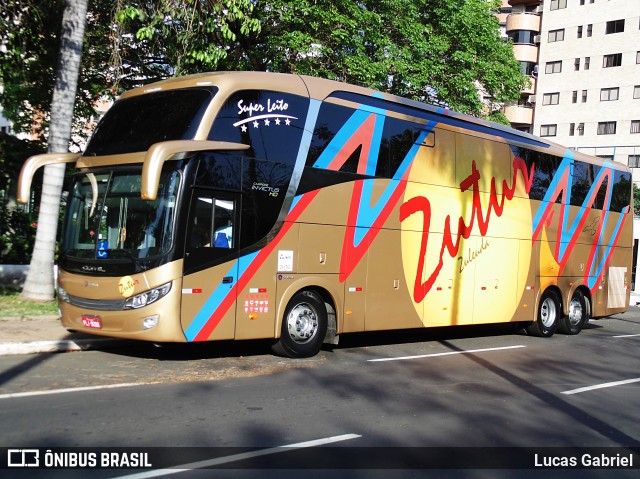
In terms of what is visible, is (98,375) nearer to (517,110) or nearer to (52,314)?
(52,314)

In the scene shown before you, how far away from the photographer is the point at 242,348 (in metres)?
12.4

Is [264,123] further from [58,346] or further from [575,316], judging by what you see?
[575,316]

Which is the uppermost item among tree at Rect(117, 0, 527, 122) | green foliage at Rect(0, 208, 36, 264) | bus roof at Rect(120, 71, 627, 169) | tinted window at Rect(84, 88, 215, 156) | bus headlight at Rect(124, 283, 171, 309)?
tree at Rect(117, 0, 527, 122)

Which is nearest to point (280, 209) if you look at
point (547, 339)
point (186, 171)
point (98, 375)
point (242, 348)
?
point (186, 171)

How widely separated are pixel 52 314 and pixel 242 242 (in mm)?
5026

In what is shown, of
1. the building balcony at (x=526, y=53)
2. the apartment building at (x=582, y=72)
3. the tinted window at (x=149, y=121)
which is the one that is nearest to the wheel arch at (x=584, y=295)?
the tinted window at (x=149, y=121)

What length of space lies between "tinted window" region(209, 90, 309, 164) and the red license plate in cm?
301

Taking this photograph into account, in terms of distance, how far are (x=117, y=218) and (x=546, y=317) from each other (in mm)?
11449

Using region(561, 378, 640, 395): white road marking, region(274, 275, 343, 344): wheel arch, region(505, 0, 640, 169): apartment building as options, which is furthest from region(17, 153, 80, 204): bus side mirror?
region(505, 0, 640, 169): apartment building

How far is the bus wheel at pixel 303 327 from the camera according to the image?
36.9 ft

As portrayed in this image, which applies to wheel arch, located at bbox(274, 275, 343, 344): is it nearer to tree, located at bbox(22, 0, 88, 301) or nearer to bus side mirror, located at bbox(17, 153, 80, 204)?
bus side mirror, located at bbox(17, 153, 80, 204)

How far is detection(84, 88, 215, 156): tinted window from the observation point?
396 inches

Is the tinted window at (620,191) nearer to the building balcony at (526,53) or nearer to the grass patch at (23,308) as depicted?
the grass patch at (23,308)

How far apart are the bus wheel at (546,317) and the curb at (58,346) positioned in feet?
33.1
